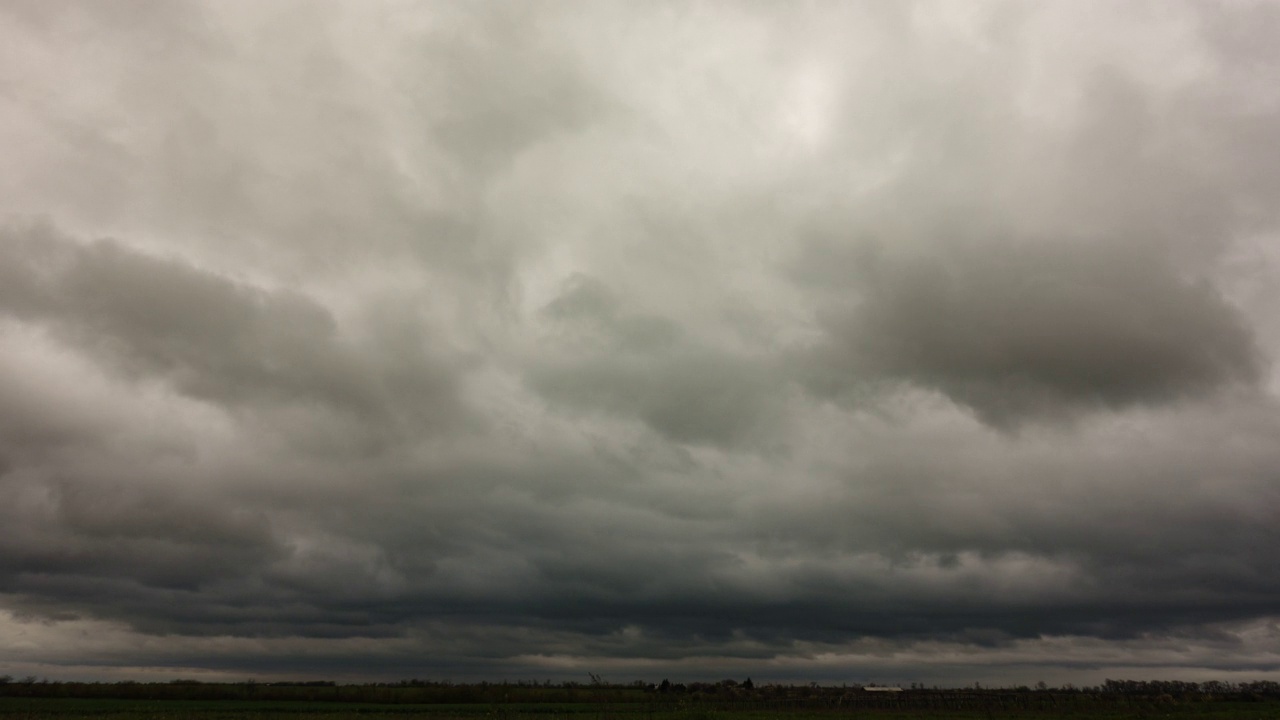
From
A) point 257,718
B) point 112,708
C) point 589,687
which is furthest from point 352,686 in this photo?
point 257,718

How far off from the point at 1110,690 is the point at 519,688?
133760 mm

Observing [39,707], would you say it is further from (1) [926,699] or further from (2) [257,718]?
(1) [926,699]

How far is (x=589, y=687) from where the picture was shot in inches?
6954

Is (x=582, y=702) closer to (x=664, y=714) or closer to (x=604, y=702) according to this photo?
(x=604, y=702)

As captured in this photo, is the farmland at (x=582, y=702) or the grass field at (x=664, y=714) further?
the farmland at (x=582, y=702)

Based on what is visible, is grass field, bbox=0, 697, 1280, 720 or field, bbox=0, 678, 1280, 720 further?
field, bbox=0, 678, 1280, 720

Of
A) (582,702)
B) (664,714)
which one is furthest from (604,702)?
(664,714)

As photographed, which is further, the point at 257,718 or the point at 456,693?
the point at 456,693

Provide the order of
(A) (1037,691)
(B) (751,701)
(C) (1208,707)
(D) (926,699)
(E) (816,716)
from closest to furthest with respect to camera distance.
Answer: (E) (816,716), (C) (1208,707), (B) (751,701), (D) (926,699), (A) (1037,691)

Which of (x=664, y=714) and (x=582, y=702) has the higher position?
(x=664, y=714)

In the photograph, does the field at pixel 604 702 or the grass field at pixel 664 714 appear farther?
the field at pixel 604 702

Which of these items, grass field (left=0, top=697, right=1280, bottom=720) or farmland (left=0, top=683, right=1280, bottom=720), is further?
farmland (left=0, top=683, right=1280, bottom=720)

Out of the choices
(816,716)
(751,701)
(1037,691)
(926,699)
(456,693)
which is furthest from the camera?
(1037,691)

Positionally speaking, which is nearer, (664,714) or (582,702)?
(664,714)
